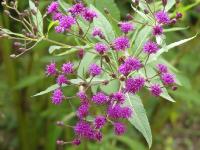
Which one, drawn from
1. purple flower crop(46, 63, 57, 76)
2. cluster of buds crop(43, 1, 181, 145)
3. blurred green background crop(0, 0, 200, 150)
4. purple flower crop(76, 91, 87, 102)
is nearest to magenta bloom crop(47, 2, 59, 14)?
cluster of buds crop(43, 1, 181, 145)

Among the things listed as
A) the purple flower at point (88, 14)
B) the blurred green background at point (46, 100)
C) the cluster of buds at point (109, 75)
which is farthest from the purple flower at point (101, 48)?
the blurred green background at point (46, 100)

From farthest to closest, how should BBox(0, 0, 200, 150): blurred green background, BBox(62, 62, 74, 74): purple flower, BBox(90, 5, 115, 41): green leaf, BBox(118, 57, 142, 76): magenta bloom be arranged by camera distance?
BBox(0, 0, 200, 150): blurred green background < BBox(90, 5, 115, 41): green leaf < BBox(62, 62, 74, 74): purple flower < BBox(118, 57, 142, 76): magenta bloom

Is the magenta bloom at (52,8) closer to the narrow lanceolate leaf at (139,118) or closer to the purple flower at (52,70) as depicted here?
the purple flower at (52,70)

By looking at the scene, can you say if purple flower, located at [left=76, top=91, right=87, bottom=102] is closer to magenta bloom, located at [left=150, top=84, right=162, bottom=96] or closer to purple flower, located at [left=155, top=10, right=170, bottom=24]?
magenta bloom, located at [left=150, top=84, right=162, bottom=96]

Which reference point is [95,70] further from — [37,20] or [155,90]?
[37,20]

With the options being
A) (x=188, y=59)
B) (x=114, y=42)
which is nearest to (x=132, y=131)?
(x=188, y=59)

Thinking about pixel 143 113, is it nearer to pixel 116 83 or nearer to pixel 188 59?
pixel 116 83

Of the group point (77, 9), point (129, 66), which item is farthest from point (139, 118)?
point (77, 9)
